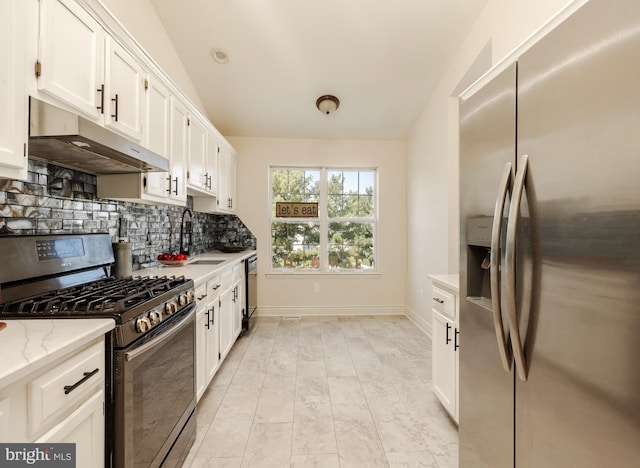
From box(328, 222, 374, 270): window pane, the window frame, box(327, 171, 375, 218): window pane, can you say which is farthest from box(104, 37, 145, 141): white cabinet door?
box(328, 222, 374, 270): window pane

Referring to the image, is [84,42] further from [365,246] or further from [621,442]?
[365,246]

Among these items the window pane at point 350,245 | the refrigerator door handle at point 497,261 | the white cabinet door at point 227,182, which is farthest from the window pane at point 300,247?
the refrigerator door handle at point 497,261

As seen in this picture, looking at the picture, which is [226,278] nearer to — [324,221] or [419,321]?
[324,221]

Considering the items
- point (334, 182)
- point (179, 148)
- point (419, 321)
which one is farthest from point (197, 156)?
point (419, 321)

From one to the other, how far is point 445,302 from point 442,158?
75.0 inches

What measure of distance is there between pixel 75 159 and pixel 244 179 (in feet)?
9.69

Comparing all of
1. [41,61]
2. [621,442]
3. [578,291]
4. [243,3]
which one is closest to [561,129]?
[578,291]

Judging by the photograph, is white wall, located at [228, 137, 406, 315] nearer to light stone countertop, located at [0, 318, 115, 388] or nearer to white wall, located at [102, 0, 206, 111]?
white wall, located at [102, 0, 206, 111]

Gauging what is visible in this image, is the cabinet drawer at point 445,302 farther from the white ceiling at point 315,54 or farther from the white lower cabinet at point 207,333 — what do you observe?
the white ceiling at point 315,54

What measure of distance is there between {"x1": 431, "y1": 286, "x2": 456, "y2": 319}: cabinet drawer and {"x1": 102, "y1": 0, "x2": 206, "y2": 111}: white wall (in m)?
2.68

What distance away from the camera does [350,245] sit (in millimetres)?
4664

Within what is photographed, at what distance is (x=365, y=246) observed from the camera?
4.68 metres

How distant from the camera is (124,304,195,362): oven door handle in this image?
3.80ft

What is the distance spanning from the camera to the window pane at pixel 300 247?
182 inches
